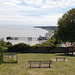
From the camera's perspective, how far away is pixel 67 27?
29.4m

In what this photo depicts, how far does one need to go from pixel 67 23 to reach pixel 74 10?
3074mm

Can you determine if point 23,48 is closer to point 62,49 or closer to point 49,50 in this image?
point 49,50

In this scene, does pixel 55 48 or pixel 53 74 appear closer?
pixel 53 74

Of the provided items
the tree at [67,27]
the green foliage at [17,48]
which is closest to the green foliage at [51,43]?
the tree at [67,27]

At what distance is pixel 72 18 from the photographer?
29.3 meters

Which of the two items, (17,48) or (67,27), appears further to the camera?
(17,48)

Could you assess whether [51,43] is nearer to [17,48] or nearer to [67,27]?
[17,48]

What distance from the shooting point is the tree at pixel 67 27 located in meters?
29.2

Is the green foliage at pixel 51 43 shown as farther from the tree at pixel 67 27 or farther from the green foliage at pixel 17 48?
the green foliage at pixel 17 48

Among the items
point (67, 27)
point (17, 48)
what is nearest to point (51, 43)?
point (17, 48)

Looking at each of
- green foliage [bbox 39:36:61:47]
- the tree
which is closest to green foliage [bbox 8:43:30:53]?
green foliage [bbox 39:36:61:47]

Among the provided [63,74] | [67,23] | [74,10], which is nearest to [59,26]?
[67,23]

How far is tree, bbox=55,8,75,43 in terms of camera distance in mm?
29203

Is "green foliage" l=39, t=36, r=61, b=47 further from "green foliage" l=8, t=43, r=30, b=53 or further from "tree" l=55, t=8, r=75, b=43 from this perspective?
"green foliage" l=8, t=43, r=30, b=53
